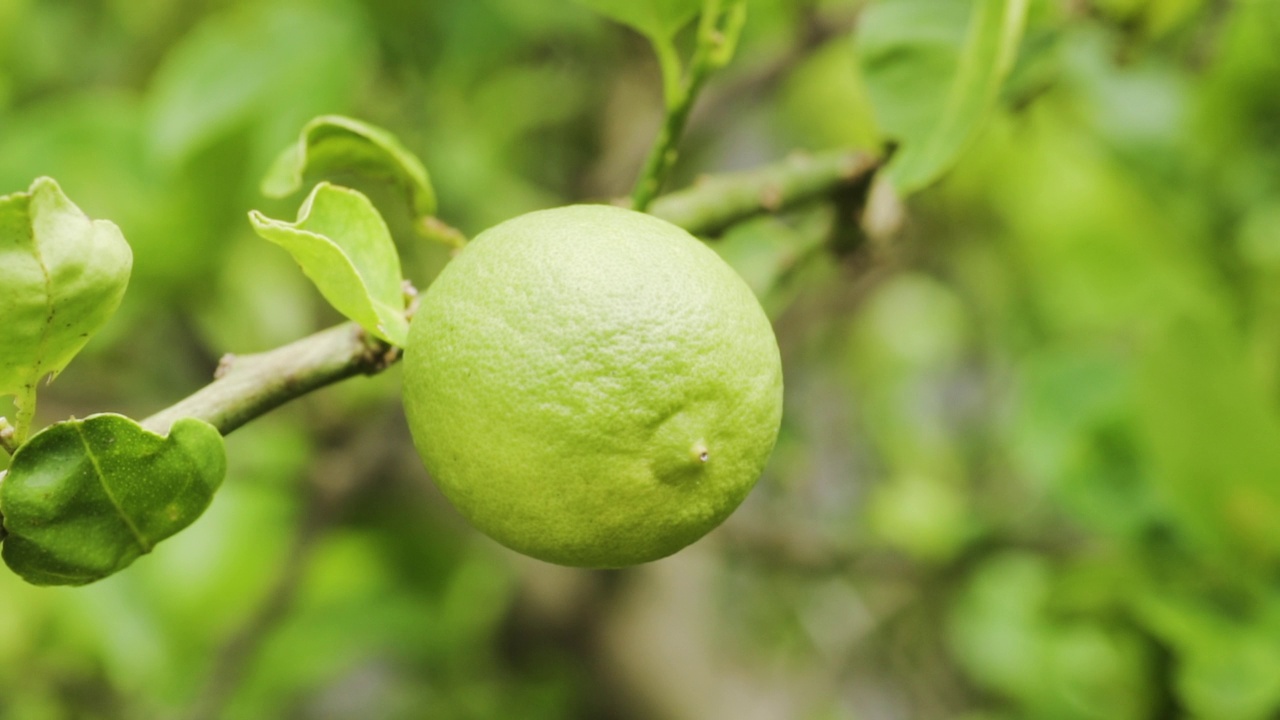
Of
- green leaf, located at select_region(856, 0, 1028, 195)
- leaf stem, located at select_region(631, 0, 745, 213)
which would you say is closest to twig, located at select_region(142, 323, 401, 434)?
leaf stem, located at select_region(631, 0, 745, 213)

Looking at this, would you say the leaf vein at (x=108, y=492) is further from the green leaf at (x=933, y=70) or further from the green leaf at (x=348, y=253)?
the green leaf at (x=933, y=70)

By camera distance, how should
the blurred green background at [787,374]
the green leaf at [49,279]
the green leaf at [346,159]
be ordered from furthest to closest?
1. the blurred green background at [787,374]
2. the green leaf at [346,159]
3. the green leaf at [49,279]

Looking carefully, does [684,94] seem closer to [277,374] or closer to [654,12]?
[654,12]

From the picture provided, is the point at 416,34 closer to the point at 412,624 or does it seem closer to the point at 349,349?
the point at 412,624

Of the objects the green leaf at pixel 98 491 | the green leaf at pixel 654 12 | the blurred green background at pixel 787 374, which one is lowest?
the blurred green background at pixel 787 374

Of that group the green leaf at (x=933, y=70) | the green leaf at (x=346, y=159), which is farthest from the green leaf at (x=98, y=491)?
the green leaf at (x=933, y=70)

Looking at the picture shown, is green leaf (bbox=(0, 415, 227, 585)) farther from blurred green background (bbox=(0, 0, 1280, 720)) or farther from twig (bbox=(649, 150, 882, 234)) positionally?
blurred green background (bbox=(0, 0, 1280, 720))
